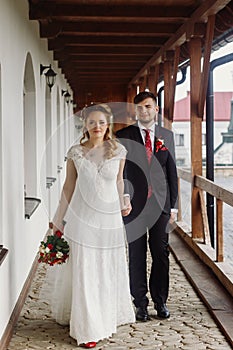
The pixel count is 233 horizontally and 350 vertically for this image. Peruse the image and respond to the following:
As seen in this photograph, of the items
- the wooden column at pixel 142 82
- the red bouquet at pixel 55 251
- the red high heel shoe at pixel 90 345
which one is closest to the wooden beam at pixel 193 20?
the red bouquet at pixel 55 251

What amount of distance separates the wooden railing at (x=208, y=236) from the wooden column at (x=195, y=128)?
71 mm

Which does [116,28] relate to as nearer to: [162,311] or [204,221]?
[204,221]

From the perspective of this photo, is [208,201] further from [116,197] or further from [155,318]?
[116,197]

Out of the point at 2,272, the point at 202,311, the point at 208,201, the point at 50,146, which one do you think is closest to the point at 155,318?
the point at 202,311

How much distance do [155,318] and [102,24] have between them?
157 inches

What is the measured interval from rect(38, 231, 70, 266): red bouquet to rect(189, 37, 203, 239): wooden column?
292cm

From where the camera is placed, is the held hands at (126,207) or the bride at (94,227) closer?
the bride at (94,227)

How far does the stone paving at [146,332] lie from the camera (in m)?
3.78

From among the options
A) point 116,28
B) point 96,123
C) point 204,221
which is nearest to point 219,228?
point 204,221

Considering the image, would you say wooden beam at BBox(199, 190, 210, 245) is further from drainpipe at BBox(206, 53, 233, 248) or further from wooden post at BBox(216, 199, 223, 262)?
wooden post at BBox(216, 199, 223, 262)

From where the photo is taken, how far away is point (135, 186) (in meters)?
4.23

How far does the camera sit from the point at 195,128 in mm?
6699

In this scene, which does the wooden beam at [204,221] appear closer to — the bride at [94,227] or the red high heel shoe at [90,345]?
the bride at [94,227]

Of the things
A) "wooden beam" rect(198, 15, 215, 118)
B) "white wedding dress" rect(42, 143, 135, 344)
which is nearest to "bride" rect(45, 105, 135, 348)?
"white wedding dress" rect(42, 143, 135, 344)
